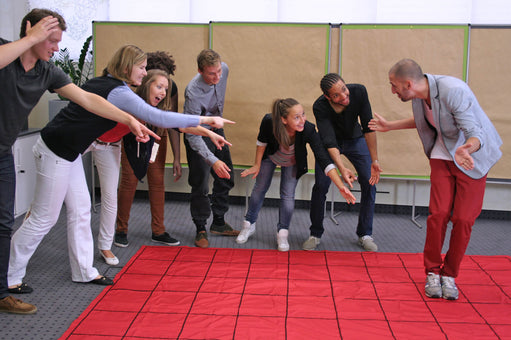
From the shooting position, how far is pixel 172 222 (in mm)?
4301

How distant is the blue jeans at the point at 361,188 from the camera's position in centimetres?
362

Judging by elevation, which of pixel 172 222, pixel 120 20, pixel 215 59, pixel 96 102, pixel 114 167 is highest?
pixel 120 20

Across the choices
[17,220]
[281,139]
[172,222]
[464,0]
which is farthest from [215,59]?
[464,0]

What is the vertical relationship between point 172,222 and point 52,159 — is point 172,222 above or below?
below

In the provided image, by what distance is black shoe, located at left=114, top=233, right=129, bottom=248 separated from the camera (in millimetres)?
3623

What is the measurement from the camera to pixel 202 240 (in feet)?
11.9

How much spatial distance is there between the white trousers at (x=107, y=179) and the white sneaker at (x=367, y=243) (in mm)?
1705

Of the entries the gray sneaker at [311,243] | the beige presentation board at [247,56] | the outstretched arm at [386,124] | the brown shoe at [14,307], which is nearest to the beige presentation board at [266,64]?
the beige presentation board at [247,56]

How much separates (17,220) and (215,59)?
213cm

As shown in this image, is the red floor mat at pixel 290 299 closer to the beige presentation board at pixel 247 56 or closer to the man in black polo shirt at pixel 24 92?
the man in black polo shirt at pixel 24 92

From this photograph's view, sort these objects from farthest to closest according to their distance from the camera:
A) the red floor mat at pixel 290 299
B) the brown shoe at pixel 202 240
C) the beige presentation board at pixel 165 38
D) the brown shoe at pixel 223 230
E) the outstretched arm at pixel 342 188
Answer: the beige presentation board at pixel 165 38, the brown shoe at pixel 223 230, the brown shoe at pixel 202 240, the outstretched arm at pixel 342 188, the red floor mat at pixel 290 299

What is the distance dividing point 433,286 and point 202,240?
5.16ft

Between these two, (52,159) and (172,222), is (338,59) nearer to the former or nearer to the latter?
(172,222)

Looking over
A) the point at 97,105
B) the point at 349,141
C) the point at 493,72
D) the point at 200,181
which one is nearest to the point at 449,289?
the point at 349,141
